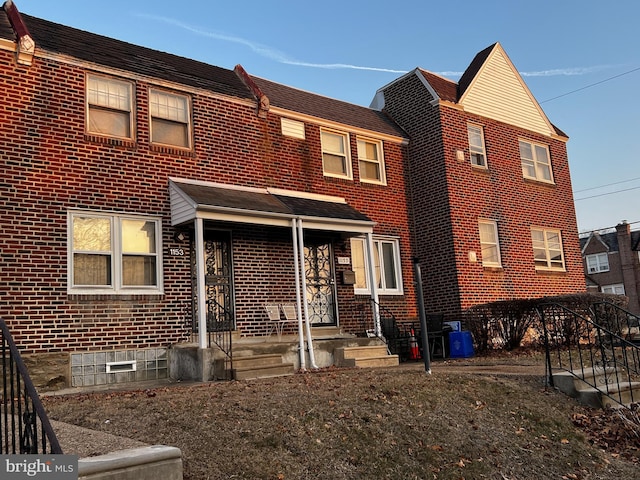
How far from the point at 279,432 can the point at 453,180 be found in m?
11.9

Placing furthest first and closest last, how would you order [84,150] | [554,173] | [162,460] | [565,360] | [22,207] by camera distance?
[554,173], [565,360], [84,150], [22,207], [162,460]

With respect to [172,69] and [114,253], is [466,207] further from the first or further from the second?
[114,253]

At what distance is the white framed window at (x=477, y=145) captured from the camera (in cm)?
1772

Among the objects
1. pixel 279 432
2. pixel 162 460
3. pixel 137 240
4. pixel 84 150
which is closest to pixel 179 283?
pixel 137 240

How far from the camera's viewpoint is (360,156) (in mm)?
16359

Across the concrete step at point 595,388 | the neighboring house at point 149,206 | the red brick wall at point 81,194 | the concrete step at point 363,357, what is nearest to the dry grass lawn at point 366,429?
the concrete step at point 595,388

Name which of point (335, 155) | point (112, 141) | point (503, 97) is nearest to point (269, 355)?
point (112, 141)

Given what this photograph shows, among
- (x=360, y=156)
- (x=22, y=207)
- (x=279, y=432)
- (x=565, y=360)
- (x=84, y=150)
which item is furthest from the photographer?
(x=360, y=156)

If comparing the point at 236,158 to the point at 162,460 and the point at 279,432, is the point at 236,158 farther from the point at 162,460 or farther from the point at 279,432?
the point at 162,460

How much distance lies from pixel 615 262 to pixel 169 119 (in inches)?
1855

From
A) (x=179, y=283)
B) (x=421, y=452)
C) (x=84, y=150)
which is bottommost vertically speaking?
(x=421, y=452)

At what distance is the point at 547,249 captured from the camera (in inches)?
750

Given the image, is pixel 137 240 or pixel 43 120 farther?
pixel 137 240

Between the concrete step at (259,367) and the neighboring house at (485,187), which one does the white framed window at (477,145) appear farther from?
the concrete step at (259,367)
